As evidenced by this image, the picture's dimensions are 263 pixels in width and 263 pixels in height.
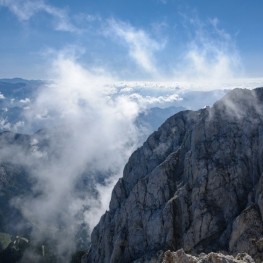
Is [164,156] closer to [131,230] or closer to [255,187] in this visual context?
[131,230]

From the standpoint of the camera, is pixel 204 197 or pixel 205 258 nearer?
pixel 205 258

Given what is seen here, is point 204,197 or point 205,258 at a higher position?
point 205,258

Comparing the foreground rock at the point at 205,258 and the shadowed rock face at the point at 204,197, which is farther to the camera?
the shadowed rock face at the point at 204,197

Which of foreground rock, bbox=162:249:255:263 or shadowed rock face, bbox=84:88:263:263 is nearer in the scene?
foreground rock, bbox=162:249:255:263

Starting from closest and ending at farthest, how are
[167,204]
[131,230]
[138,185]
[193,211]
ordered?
[193,211], [167,204], [131,230], [138,185]

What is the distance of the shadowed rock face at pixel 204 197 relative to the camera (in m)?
124

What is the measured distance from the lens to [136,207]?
163250mm

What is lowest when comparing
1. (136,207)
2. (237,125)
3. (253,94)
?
(136,207)

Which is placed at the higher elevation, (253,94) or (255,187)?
(253,94)

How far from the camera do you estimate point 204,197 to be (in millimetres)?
135500

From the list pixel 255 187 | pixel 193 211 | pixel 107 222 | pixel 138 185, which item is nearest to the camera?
pixel 255 187

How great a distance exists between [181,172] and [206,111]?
2681 centimetres

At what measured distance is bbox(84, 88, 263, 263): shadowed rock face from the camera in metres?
124

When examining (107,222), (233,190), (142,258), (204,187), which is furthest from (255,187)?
(107,222)
